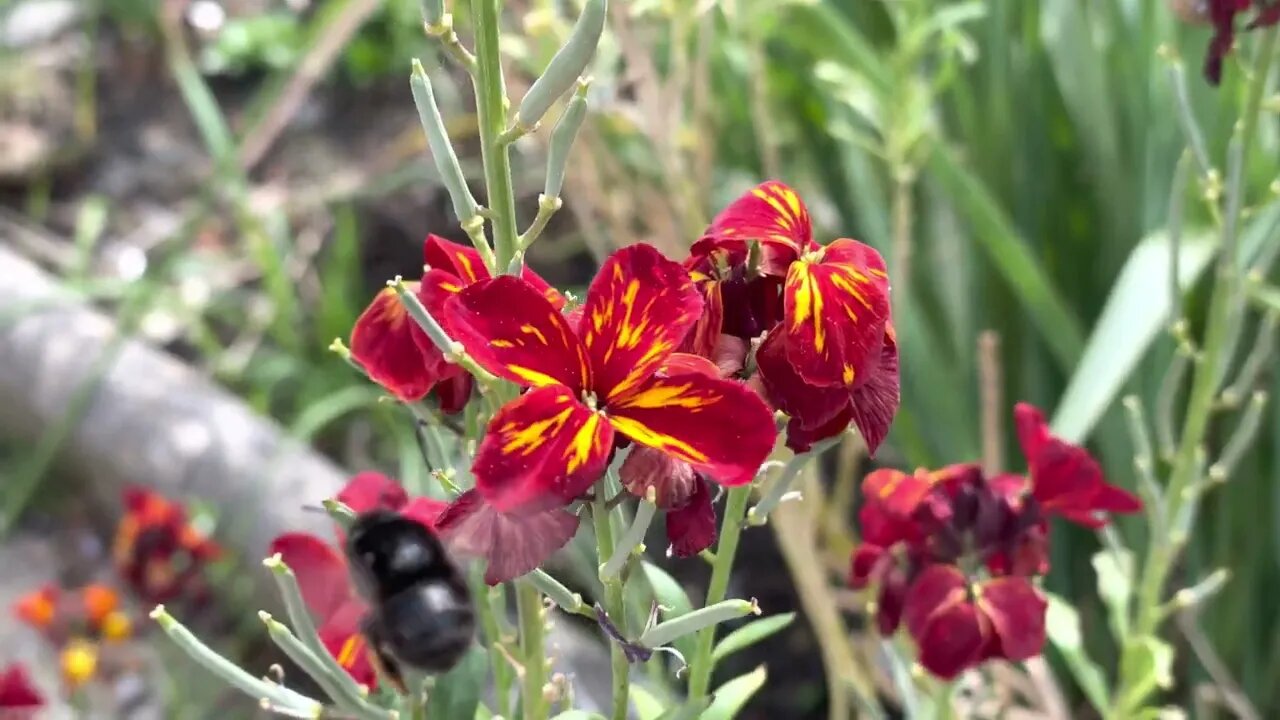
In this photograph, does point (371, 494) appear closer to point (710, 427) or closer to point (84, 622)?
point (710, 427)

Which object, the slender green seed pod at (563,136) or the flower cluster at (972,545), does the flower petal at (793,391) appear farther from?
the flower cluster at (972,545)

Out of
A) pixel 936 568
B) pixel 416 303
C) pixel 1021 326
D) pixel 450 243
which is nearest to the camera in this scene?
pixel 416 303

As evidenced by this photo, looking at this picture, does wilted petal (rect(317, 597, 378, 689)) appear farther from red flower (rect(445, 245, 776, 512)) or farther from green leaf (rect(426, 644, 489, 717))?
red flower (rect(445, 245, 776, 512))

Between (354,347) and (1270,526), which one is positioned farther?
(1270,526)

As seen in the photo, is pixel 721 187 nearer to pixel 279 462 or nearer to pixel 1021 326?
pixel 1021 326

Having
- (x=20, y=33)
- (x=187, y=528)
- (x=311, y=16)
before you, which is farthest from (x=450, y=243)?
(x=20, y=33)

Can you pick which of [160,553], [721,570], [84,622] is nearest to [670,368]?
[721,570]
